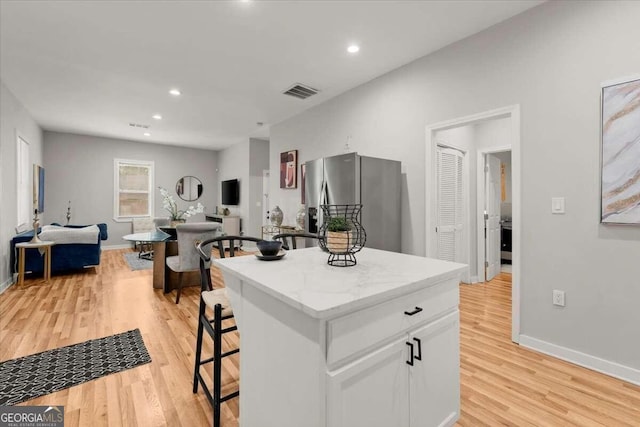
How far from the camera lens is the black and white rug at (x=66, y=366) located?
1.89 meters

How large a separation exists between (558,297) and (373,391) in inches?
84.4

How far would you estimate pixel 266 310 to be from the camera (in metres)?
1.14

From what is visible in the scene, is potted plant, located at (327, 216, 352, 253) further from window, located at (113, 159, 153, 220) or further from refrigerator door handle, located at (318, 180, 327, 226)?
window, located at (113, 159, 153, 220)

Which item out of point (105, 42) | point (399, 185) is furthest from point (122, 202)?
point (399, 185)

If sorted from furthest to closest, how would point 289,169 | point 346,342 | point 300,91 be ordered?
point 289,169, point 300,91, point 346,342

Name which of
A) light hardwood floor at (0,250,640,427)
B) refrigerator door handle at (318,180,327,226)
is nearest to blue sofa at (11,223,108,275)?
light hardwood floor at (0,250,640,427)

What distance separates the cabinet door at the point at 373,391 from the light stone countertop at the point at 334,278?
0.66ft

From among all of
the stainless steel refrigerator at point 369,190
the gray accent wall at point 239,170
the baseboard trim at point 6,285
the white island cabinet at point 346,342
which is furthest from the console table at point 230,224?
the white island cabinet at point 346,342

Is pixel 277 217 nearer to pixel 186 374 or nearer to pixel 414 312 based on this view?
pixel 186 374

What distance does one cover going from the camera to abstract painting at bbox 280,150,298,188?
522 cm

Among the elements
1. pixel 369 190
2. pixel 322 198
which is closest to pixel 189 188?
pixel 322 198

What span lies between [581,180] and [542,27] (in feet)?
4.14

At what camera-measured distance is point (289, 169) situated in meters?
5.33

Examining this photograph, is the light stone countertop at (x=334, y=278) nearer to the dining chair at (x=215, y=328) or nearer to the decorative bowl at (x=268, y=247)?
the decorative bowl at (x=268, y=247)
